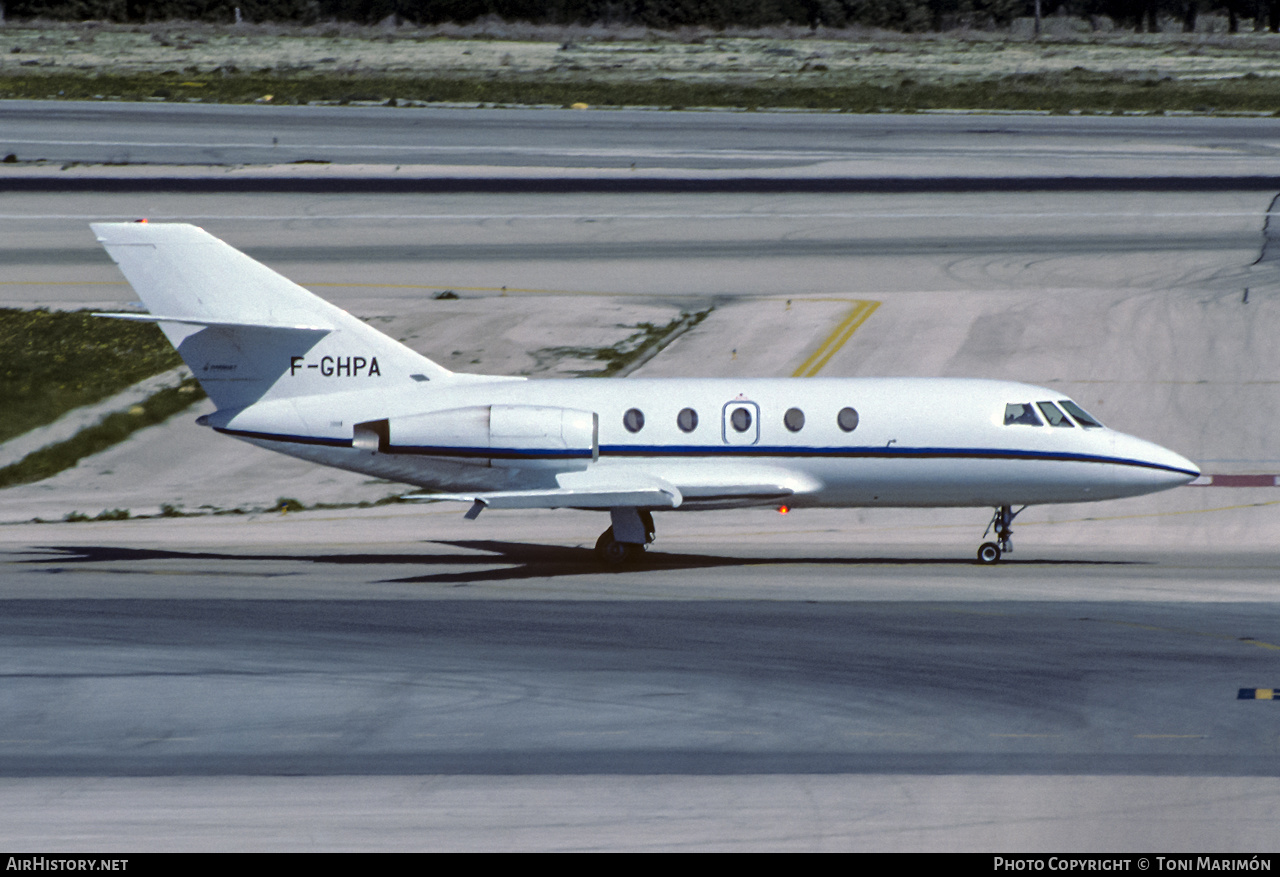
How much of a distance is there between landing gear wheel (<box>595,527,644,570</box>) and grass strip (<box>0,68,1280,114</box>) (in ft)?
165

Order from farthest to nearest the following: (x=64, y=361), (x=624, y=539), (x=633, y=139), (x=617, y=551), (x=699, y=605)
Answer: (x=633, y=139) → (x=64, y=361) → (x=617, y=551) → (x=624, y=539) → (x=699, y=605)

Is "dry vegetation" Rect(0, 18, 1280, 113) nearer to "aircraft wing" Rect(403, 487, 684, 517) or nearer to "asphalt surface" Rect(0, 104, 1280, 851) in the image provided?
"asphalt surface" Rect(0, 104, 1280, 851)

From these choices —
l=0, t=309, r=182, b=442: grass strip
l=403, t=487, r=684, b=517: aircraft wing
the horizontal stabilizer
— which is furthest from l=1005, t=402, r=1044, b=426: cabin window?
l=0, t=309, r=182, b=442: grass strip

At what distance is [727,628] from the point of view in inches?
867

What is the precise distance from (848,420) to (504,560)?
644 cm

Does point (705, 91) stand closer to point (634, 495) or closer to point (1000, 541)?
point (1000, 541)

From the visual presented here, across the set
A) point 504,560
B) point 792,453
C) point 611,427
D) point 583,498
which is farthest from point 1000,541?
point 504,560

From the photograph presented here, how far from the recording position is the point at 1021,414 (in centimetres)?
2689

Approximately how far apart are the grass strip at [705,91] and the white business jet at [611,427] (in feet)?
163

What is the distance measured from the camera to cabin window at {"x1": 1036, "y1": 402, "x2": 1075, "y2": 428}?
1059 inches

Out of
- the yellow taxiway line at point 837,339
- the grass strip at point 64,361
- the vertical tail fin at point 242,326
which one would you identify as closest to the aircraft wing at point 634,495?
the vertical tail fin at point 242,326

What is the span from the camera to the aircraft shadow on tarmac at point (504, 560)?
2705 centimetres
